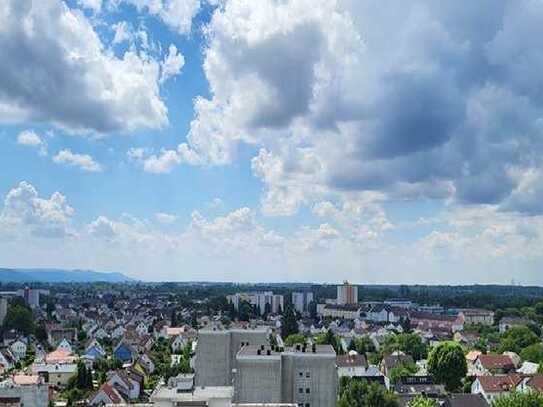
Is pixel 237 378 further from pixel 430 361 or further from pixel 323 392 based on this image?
pixel 430 361

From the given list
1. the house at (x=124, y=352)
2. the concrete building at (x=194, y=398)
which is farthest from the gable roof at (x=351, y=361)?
the concrete building at (x=194, y=398)

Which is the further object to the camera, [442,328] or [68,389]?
[442,328]

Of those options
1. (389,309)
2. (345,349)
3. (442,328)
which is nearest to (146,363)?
(345,349)

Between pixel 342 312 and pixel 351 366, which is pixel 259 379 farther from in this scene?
pixel 342 312

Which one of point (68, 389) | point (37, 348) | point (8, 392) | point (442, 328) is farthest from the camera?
point (442, 328)

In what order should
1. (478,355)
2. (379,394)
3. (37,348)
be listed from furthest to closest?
(37,348) → (478,355) → (379,394)

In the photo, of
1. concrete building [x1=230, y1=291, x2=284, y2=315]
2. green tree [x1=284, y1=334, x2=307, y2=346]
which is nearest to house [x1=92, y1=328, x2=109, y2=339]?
green tree [x1=284, y1=334, x2=307, y2=346]

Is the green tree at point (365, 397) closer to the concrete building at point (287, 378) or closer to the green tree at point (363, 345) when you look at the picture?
the concrete building at point (287, 378)

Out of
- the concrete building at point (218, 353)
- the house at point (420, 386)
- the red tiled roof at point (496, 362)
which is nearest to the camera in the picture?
the concrete building at point (218, 353)
